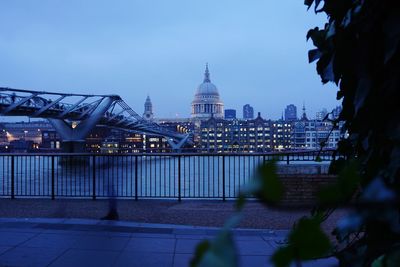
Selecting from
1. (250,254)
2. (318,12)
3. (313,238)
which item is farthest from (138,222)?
(313,238)

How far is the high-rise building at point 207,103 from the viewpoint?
144875 mm

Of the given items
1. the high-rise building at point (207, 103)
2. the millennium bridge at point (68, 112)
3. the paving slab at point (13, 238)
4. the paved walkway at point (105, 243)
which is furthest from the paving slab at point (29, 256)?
the high-rise building at point (207, 103)

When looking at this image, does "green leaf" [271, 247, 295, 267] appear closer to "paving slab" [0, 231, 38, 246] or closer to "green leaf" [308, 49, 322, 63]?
"green leaf" [308, 49, 322, 63]

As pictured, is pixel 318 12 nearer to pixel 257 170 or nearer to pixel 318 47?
pixel 318 47

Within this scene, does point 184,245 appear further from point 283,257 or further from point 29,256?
point 283,257

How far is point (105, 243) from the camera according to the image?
6.35m

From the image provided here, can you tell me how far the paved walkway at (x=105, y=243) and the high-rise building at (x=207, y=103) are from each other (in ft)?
428

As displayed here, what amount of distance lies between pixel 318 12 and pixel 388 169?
2.97 ft

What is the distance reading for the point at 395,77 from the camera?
1.50 meters

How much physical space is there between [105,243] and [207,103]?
14285 cm

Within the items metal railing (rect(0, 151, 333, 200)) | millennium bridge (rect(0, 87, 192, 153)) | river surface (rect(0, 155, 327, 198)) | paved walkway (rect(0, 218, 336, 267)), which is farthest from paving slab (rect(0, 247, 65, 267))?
millennium bridge (rect(0, 87, 192, 153))

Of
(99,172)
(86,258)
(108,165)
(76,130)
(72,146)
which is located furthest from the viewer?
(76,130)

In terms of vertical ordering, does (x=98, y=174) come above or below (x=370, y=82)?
below

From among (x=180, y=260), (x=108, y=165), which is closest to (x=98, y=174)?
(x=108, y=165)
